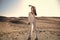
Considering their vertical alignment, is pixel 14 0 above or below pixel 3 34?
above

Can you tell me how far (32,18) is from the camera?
2508 mm

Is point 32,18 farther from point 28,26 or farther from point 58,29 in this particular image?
point 58,29

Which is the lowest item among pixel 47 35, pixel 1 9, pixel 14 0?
pixel 47 35

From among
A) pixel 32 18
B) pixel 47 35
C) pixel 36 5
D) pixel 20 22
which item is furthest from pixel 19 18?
pixel 47 35

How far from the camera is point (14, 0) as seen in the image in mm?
2574

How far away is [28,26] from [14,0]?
22.2 inches

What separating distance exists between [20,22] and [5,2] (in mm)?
484

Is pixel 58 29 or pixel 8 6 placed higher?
pixel 8 6

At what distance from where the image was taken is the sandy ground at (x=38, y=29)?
8.18ft

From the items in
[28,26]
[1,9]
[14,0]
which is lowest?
[28,26]

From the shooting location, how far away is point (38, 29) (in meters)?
2.51

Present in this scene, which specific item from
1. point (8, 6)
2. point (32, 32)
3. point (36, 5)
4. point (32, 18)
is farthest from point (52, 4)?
point (8, 6)

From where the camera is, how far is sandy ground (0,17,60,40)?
Result: 249cm

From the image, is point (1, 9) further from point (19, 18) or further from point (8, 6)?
point (19, 18)
